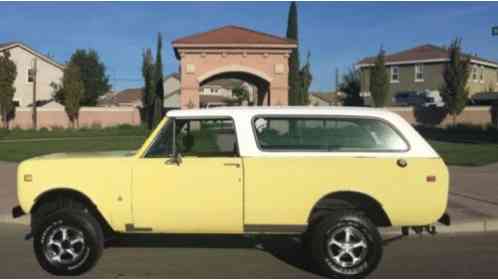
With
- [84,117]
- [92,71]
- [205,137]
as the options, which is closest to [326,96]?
[92,71]

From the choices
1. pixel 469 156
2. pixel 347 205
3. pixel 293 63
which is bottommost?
pixel 469 156

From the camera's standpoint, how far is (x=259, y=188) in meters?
5.82

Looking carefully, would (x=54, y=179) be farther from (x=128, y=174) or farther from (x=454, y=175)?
(x=454, y=175)

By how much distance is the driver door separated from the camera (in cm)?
584

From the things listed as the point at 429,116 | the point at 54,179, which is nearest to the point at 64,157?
the point at 54,179

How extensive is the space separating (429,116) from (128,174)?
42.0 metres

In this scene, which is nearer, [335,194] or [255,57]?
[335,194]

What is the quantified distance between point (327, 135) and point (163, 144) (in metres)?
1.83

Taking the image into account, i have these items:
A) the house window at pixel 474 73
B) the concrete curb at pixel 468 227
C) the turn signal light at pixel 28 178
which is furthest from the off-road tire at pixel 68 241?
the house window at pixel 474 73

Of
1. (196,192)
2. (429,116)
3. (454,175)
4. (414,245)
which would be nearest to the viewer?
(196,192)

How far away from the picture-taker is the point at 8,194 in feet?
37.2

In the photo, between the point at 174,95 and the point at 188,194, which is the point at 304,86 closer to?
the point at 188,194

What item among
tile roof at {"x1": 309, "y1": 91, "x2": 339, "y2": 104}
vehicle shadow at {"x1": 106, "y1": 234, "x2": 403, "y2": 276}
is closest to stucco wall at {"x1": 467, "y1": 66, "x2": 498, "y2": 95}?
tile roof at {"x1": 309, "y1": 91, "x2": 339, "y2": 104}

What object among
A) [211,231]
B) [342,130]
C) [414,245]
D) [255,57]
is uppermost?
[255,57]
